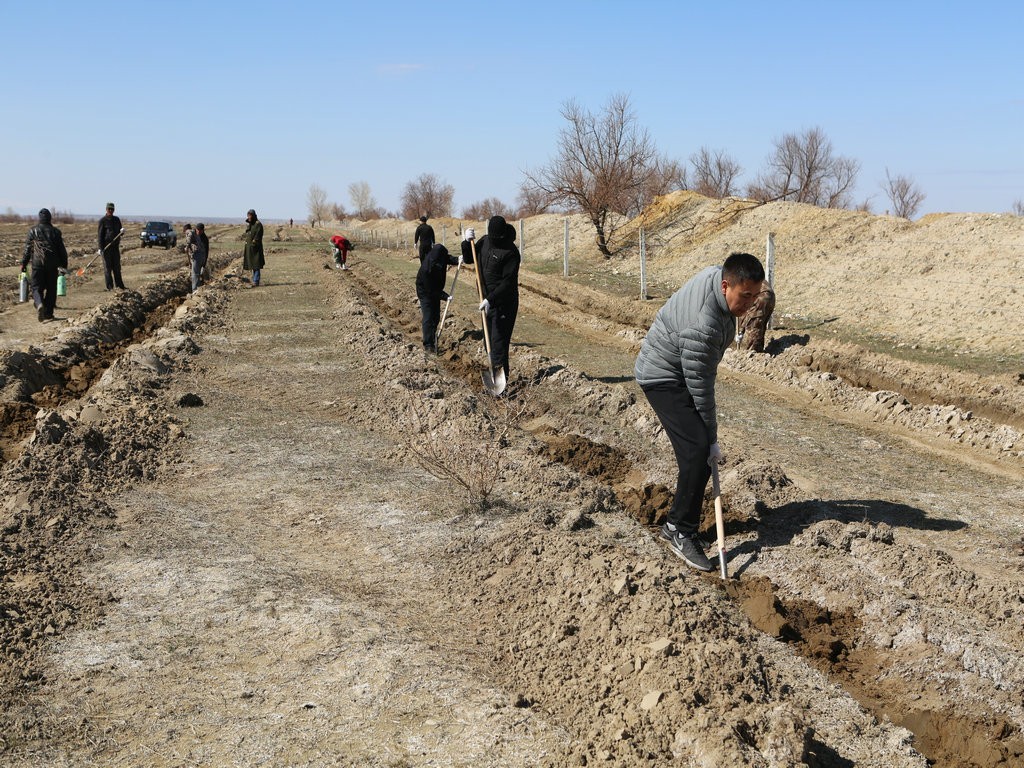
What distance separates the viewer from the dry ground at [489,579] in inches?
147

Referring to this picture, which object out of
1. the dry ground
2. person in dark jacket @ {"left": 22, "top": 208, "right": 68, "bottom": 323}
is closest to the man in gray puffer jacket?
the dry ground

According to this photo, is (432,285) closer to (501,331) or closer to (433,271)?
(433,271)

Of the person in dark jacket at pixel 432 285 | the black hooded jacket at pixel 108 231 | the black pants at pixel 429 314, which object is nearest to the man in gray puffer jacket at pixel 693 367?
the person in dark jacket at pixel 432 285

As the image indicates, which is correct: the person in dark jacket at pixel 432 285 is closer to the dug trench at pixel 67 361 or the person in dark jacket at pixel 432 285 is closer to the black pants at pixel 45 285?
the dug trench at pixel 67 361

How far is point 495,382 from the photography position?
990cm

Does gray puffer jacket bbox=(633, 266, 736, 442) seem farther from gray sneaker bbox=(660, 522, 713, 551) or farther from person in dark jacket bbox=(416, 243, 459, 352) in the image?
person in dark jacket bbox=(416, 243, 459, 352)

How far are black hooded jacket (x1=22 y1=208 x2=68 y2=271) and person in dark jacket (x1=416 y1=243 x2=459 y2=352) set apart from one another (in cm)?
662

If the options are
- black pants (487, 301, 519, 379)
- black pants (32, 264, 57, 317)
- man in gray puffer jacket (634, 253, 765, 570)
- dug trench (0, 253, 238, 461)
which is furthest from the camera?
black pants (32, 264, 57, 317)

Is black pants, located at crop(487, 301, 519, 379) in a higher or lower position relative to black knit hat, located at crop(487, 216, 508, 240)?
lower

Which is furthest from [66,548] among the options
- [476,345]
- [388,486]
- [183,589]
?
[476,345]

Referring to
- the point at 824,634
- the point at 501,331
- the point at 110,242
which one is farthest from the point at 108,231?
the point at 824,634

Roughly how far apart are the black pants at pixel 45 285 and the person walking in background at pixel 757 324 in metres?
11.1

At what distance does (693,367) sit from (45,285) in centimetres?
1386

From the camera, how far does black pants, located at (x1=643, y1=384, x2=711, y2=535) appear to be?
5.21 meters
